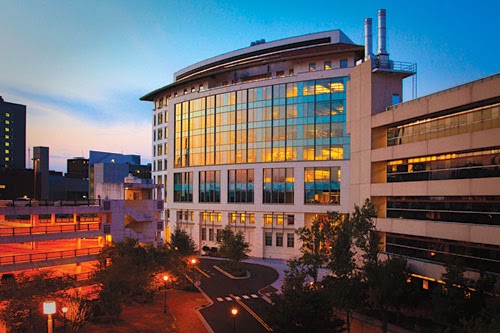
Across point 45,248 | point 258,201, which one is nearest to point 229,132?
point 258,201

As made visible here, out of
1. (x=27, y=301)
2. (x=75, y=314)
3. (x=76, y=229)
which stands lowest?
(x=75, y=314)

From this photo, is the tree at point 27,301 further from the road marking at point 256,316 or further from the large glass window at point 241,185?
the large glass window at point 241,185

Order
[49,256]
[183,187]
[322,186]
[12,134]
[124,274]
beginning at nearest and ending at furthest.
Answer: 1. [124,274]
2. [49,256]
3. [322,186]
4. [183,187]
5. [12,134]

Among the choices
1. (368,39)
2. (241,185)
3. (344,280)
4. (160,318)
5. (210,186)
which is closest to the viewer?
(344,280)

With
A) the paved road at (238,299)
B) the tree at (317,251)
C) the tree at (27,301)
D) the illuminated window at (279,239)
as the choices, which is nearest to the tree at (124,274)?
the tree at (27,301)

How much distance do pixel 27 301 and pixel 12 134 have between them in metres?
157

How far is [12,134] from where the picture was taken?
158 meters

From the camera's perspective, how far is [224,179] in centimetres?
6750

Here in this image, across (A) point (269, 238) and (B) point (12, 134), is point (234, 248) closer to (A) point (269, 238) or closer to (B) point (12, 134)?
(A) point (269, 238)

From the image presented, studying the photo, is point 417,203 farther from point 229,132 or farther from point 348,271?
point 229,132

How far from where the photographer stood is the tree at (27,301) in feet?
84.2

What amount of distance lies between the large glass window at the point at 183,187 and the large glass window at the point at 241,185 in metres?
9.51

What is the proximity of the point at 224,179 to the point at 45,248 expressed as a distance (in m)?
31.4

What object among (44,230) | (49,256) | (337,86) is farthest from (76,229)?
(337,86)
